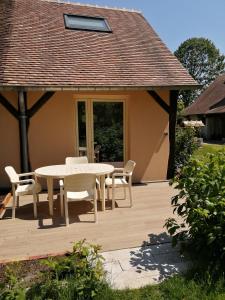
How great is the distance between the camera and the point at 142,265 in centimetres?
371

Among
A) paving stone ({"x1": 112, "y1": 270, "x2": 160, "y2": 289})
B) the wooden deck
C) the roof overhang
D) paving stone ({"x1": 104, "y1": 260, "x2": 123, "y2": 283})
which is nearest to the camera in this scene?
paving stone ({"x1": 112, "y1": 270, "x2": 160, "y2": 289})

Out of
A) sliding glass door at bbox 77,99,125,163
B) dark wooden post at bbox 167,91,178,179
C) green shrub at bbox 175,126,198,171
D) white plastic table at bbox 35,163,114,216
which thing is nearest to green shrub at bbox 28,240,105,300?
white plastic table at bbox 35,163,114,216

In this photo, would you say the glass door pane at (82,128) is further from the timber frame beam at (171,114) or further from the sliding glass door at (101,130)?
the timber frame beam at (171,114)

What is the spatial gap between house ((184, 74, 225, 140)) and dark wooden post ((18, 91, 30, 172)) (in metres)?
21.5

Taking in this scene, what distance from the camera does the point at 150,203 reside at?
6562 millimetres

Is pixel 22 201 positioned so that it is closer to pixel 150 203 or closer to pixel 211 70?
pixel 150 203

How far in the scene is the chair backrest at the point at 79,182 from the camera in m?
5.17

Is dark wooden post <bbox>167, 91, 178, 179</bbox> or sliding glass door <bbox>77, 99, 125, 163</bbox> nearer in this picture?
sliding glass door <bbox>77, 99, 125, 163</bbox>

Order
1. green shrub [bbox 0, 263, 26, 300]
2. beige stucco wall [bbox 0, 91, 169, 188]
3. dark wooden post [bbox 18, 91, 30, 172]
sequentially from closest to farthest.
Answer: green shrub [bbox 0, 263, 26, 300], dark wooden post [bbox 18, 91, 30, 172], beige stucco wall [bbox 0, 91, 169, 188]

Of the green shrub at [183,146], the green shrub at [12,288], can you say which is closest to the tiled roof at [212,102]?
the green shrub at [183,146]

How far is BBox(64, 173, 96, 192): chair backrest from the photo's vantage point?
5.17 m

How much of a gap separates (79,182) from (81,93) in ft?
11.9

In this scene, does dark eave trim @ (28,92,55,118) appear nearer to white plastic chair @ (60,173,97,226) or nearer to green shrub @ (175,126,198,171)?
white plastic chair @ (60,173,97,226)

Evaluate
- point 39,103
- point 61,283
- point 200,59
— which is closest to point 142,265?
point 61,283
